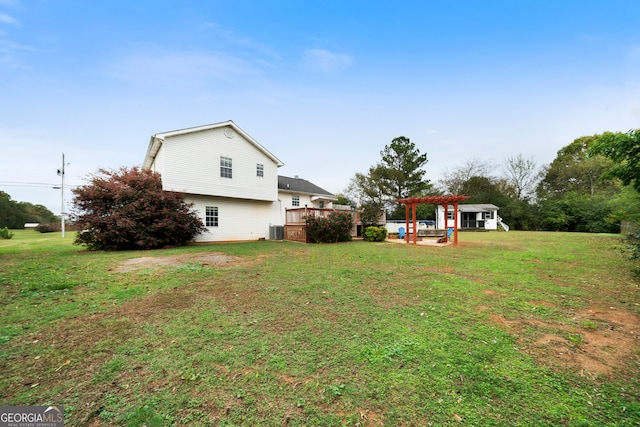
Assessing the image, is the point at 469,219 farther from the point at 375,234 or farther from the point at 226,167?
the point at 226,167

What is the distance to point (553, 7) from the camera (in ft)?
32.6

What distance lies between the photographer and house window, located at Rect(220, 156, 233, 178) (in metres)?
14.4

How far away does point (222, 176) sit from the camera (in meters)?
14.4

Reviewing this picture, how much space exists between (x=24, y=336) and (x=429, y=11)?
1578 cm

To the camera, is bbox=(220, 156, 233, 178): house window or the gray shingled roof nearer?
bbox=(220, 156, 233, 178): house window

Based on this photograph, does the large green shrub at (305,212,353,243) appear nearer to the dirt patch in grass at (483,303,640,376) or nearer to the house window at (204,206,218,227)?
the house window at (204,206,218,227)

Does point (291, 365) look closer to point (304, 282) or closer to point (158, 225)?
point (304, 282)

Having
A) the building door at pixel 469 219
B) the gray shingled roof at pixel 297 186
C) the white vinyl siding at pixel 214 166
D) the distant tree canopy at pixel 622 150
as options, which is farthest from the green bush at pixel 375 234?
the building door at pixel 469 219

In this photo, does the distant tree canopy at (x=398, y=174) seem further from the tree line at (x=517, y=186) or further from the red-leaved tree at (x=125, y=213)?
the red-leaved tree at (x=125, y=213)

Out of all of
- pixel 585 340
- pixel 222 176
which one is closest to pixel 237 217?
pixel 222 176

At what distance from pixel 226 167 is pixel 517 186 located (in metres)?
38.1

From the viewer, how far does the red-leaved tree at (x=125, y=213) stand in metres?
10.4

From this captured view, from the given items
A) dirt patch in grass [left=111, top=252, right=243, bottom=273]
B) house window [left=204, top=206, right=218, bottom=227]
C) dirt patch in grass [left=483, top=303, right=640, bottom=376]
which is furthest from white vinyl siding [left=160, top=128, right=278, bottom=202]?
dirt patch in grass [left=483, top=303, right=640, bottom=376]

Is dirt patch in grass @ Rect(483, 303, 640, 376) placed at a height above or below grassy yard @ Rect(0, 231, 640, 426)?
below
